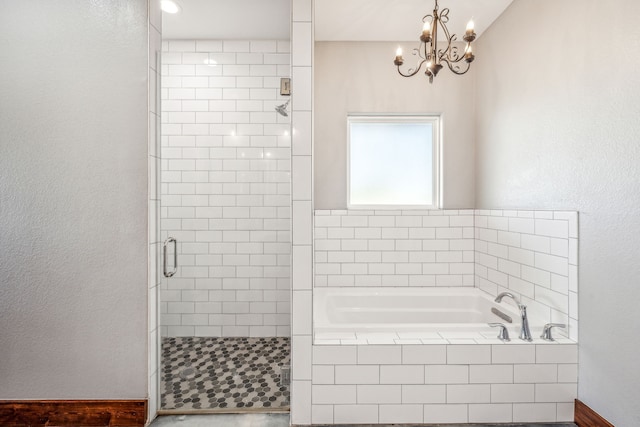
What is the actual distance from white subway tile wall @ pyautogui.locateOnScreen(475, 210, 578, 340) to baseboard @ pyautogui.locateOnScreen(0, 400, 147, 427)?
7.81 ft

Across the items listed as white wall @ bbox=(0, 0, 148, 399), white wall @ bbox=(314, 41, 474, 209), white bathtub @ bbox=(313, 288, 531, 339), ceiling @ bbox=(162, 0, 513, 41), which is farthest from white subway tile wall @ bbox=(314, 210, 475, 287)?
ceiling @ bbox=(162, 0, 513, 41)

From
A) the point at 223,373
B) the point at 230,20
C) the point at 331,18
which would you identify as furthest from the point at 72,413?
the point at 331,18

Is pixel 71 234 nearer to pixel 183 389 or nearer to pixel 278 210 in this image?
pixel 183 389

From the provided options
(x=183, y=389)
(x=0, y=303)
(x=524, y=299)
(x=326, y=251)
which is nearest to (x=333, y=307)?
(x=326, y=251)

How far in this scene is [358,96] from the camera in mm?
2693

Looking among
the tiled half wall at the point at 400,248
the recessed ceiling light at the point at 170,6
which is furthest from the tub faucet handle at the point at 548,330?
the recessed ceiling light at the point at 170,6

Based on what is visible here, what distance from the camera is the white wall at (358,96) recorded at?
269cm

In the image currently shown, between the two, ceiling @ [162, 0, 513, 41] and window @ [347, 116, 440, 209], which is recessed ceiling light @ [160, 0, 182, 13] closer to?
ceiling @ [162, 0, 513, 41]

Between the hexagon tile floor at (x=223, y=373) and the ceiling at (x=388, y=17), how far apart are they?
8.57ft

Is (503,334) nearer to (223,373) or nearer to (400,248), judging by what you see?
(400,248)

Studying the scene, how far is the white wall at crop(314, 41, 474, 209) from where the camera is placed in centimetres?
269

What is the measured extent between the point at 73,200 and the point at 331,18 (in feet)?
7.01

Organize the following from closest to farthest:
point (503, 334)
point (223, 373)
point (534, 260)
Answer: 1. point (503, 334)
2. point (534, 260)
3. point (223, 373)

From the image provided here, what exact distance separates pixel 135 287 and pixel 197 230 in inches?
40.2
